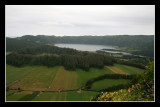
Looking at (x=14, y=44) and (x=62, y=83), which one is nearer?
(x=62, y=83)

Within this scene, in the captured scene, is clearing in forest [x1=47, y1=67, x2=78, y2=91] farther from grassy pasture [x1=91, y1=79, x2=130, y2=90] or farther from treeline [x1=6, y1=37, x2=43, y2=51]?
treeline [x1=6, y1=37, x2=43, y2=51]

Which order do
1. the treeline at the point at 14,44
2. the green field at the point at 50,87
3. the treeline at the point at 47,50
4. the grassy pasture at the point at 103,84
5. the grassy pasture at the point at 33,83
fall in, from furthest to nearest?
the treeline at the point at 14,44
the treeline at the point at 47,50
the grassy pasture at the point at 103,84
the grassy pasture at the point at 33,83
the green field at the point at 50,87

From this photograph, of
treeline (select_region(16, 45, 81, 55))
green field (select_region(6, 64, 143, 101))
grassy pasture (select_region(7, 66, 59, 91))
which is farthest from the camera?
treeline (select_region(16, 45, 81, 55))

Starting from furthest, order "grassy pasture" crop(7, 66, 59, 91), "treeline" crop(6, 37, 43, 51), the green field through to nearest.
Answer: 1. "treeline" crop(6, 37, 43, 51)
2. "grassy pasture" crop(7, 66, 59, 91)
3. the green field

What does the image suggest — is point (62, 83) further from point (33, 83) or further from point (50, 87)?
point (33, 83)

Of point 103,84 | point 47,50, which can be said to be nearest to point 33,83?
point 103,84

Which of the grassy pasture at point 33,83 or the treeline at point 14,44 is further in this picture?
the treeline at point 14,44

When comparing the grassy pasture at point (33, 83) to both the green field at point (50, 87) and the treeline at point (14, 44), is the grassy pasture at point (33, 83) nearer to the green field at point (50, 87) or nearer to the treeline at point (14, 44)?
the green field at point (50, 87)

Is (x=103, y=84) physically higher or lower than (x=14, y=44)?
lower

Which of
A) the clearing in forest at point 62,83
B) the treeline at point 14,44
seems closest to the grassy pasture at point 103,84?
the clearing in forest at point 62,83

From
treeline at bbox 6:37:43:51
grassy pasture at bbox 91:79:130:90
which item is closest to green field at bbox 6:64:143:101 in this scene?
grassy pasture at bbox 91:79:130:90

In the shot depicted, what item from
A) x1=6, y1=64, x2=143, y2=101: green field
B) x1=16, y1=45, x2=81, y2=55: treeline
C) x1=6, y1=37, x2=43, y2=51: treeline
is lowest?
x1=6, y1=64, x2=143, y2=101: green field
